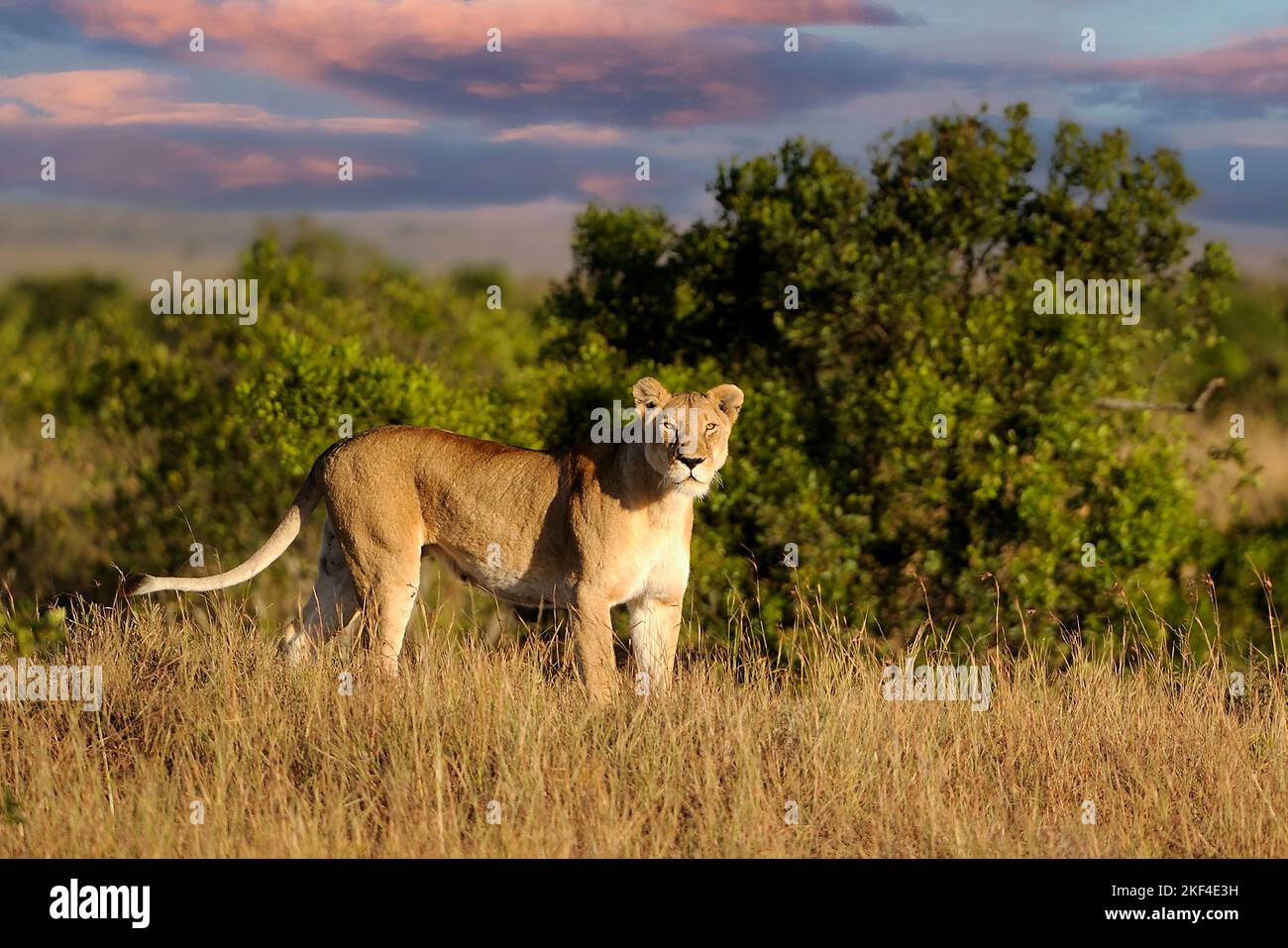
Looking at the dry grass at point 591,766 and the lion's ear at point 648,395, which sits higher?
the lion's ear at point 648,395

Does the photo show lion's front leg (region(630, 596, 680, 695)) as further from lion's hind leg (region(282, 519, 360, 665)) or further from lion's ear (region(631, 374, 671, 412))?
lion's hind leg (region(282, 519, 360, 665))

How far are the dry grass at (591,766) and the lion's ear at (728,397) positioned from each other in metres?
1.37

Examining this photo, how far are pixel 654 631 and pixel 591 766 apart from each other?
1798mm

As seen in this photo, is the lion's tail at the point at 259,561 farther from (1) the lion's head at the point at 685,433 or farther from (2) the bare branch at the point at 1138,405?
(2) the bare branch at the point at 1138,405

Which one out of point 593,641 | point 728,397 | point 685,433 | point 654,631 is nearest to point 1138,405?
point 728,397

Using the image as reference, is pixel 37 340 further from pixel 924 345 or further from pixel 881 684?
pixel 881 684

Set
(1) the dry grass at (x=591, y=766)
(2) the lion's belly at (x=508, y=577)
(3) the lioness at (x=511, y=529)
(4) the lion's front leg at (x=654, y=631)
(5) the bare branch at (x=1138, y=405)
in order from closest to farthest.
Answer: (1) the dry grass at (x=591, y=766) < (3) the lioness at (x=511, y=529) < (4) the lion's front leg at (x=654, y=631) < (2) the lion's belly at (x=508, y=577) < (5) the bare branch at (x=1138, y=405)

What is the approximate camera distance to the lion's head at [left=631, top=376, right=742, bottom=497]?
7.12 metres

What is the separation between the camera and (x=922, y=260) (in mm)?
10148

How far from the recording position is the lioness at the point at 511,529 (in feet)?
24.5

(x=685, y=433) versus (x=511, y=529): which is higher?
(x=685, y=433)

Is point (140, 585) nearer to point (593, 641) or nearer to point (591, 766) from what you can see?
point (593, 641)

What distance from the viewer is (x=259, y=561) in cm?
784

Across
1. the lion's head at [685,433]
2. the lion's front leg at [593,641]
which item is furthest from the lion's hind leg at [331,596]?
the lion's head at [685,433]
